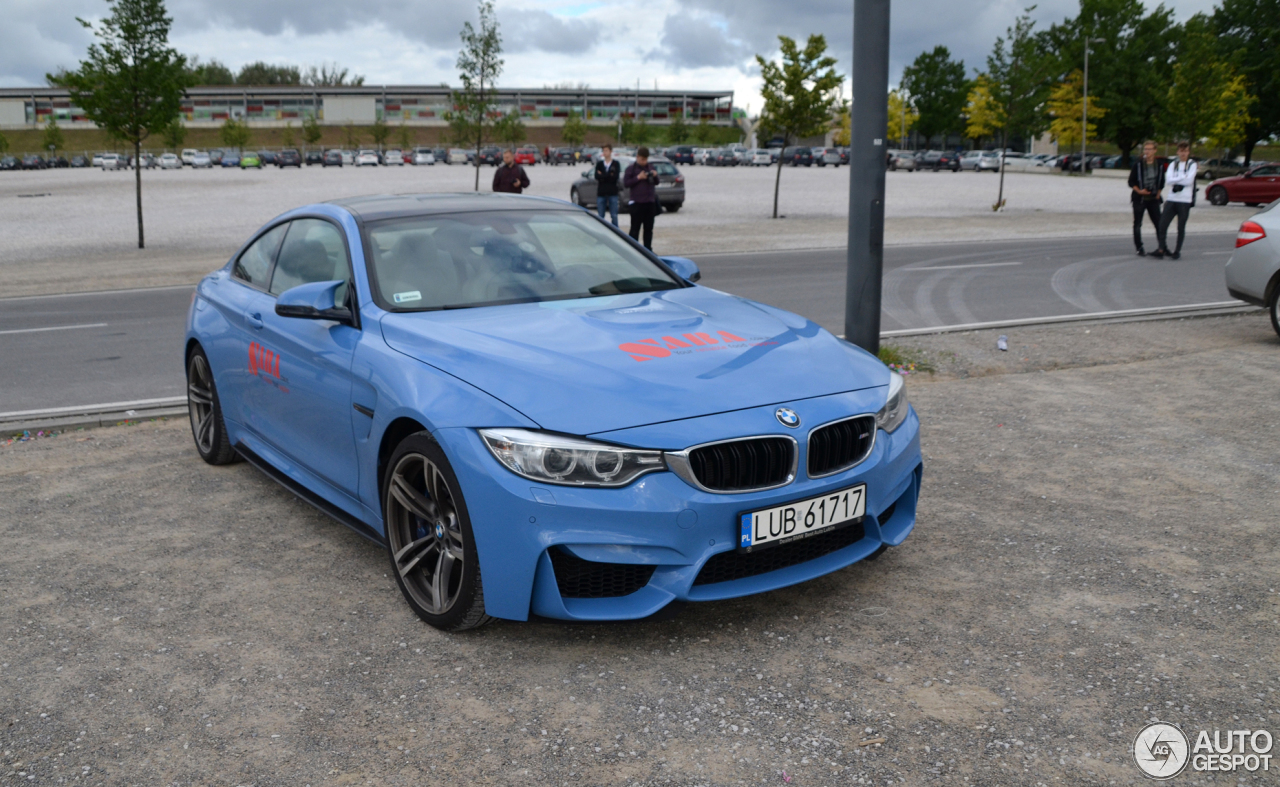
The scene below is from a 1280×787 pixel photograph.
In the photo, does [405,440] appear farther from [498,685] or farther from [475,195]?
[475,195]

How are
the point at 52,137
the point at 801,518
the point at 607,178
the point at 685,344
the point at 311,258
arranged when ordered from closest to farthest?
the point at 801,518, the point at 685,344, the point at 311,258, the point at 607,178, the point at 52,137

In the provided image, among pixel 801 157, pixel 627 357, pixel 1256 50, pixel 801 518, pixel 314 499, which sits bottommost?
pixel 314 499

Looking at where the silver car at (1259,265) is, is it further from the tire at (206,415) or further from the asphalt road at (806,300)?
the tire at (206,415)

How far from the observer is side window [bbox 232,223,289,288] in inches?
215

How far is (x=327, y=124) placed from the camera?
148250 mm

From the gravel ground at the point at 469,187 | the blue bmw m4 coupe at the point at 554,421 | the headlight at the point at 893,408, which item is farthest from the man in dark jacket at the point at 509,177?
the headlight at the point at 893,408

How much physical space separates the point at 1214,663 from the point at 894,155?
7934 cm

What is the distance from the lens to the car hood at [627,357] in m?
3.52

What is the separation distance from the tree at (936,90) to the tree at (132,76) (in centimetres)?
11187

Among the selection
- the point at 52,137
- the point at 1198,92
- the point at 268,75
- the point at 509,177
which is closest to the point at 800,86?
the point at 509,177

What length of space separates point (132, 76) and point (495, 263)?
18609 mm

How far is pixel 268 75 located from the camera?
172875 mm

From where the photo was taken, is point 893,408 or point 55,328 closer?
point 893,408

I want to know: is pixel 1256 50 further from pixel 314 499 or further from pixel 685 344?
pixel 314 499
